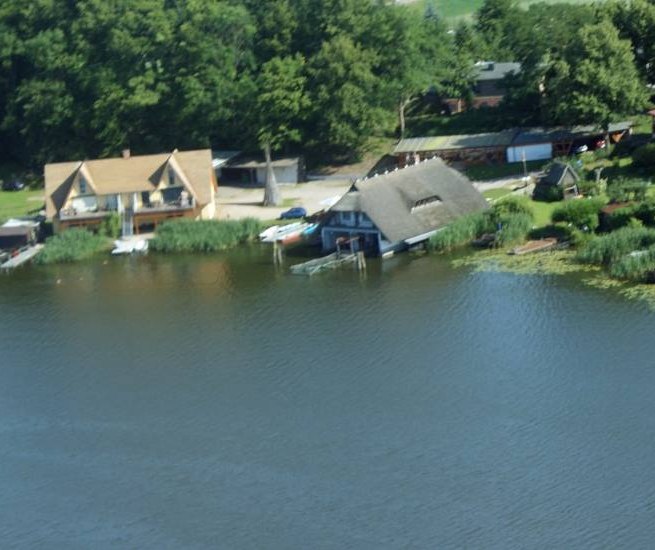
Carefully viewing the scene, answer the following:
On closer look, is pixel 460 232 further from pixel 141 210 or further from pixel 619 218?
pixel 141 210

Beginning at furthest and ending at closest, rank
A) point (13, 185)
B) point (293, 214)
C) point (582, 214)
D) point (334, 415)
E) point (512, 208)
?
point (13, 185) < point (293, 214) < point (512, 208) < point (582, 214) < point (334, 415)

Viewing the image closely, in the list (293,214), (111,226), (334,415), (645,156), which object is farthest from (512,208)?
(334,415)

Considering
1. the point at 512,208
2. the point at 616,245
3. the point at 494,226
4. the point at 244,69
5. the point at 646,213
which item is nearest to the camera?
the point at 616,245

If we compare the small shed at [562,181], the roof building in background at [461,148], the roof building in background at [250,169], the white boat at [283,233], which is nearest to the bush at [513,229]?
the small shed at [562,181]

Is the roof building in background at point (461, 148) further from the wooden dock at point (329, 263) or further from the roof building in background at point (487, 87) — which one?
the wooden dock at point (329, 263)

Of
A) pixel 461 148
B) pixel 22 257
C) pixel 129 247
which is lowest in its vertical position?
pixel 22 257

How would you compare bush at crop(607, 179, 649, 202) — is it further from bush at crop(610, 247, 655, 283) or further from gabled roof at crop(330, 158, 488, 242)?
bush at crop(610, 247, 655, 283)

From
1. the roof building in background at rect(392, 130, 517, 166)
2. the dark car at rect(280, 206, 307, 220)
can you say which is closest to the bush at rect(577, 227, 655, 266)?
the dark car at rect(280, 206, 307, 220)
